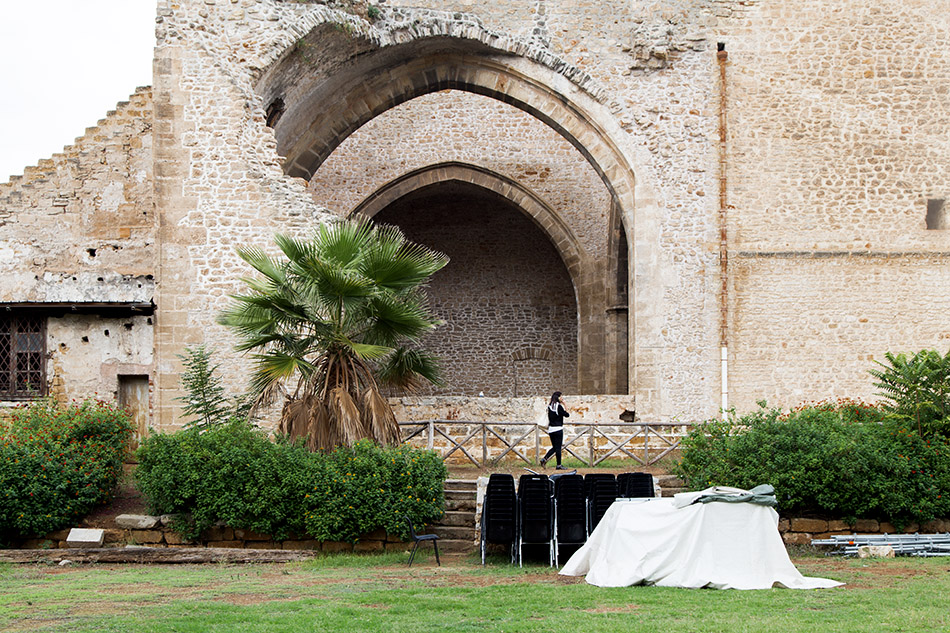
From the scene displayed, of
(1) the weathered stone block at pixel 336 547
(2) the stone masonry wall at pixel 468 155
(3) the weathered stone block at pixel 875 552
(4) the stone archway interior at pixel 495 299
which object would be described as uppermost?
(2) the stone masonry wall at pixel 468 155

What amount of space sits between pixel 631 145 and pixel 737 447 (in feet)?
18.9

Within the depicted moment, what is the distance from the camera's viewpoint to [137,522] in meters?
9.99

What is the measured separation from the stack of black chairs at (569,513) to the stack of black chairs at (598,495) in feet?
0.22

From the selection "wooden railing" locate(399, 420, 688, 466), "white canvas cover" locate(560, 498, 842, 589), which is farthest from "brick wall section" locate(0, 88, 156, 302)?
"white canvas cover" locate(560, 498, 842, 589)

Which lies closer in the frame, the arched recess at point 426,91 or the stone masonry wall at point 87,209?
the arched recess at point 426,91

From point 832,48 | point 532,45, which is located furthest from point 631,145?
point 832,48

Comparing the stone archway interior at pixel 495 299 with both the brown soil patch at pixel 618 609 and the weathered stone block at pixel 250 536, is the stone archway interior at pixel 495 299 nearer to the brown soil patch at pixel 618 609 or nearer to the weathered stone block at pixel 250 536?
the weathered stone block at pixel 250 536

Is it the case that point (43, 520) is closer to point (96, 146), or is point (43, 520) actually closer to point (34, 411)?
point (34, 411)

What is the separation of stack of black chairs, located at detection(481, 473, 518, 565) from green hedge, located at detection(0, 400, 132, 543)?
4063 millimetres

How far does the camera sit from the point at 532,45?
14.4m

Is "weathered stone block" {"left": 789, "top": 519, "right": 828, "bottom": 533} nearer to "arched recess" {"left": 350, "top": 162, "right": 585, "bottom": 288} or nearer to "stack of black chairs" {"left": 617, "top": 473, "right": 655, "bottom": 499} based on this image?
"stack of black chairs" {"left": 617, "top": 473, "right": 655, "bottom": 499}

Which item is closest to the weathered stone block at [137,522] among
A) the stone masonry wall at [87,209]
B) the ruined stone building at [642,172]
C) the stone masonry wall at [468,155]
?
the ruined stone building at [642,172]

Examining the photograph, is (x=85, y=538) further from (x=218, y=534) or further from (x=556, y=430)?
(x=556, y=430)

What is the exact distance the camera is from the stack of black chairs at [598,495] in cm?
862
